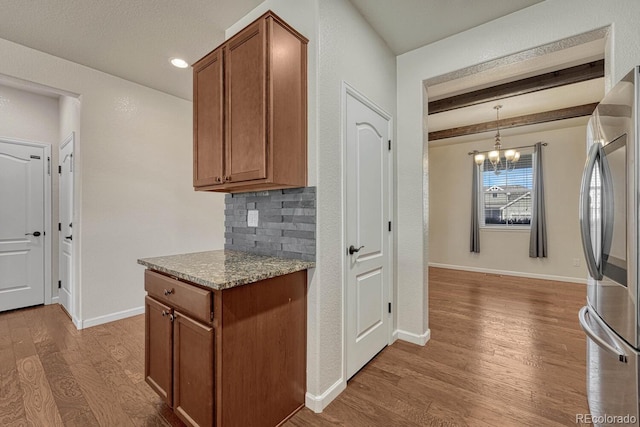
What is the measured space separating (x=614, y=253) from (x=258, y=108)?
1.90m

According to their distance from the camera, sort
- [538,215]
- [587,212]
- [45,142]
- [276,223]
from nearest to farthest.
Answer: [587,212]
[276,223]
[45,142]
[538,215]

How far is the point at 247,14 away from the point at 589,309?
299cm

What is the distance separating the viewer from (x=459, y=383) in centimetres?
203

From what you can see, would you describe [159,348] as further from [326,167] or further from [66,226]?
[66,226]

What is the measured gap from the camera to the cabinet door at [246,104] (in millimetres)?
1631

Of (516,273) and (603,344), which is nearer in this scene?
(603,344)

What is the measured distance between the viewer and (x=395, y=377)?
2111 millimetres

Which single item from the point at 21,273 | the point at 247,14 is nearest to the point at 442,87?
the point at 247,14

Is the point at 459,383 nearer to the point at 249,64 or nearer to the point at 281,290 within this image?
the point at 281,290

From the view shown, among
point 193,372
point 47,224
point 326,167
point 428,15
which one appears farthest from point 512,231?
point 47,224

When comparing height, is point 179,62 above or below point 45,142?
above

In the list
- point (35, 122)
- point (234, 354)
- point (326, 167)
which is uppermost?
point (35, 122)

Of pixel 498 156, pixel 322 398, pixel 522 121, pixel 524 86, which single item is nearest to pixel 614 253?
pixel 322 398

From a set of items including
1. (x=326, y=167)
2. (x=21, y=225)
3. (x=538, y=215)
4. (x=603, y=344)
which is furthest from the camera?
(x=538, y=215)
